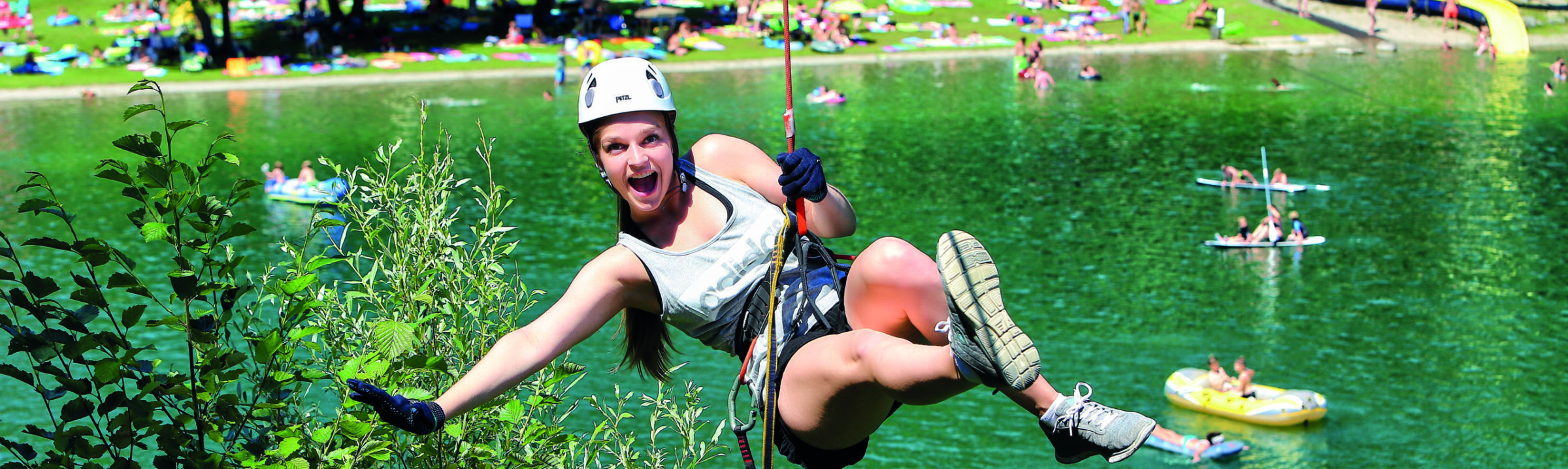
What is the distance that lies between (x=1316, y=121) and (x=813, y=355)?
4143 cm

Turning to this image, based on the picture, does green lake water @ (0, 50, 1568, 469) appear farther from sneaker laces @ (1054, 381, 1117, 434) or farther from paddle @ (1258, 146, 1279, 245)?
sneaker laces @ (1054, 381, 1117, 434)

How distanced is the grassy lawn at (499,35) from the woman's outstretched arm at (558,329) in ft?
156

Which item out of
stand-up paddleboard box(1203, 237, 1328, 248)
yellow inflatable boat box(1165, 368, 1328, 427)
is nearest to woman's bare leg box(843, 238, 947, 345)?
yellow inflatable boat box(1165, 368, 1328, 427)

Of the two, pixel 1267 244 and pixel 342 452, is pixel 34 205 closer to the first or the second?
pixel 342 452

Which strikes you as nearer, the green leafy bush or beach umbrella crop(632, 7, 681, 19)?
the green leafy bush

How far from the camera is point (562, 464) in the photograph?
5.45 meters

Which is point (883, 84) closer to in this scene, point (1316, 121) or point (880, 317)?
point (1316, 121)

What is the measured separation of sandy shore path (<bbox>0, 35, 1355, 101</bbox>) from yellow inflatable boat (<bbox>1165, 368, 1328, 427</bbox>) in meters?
32.0

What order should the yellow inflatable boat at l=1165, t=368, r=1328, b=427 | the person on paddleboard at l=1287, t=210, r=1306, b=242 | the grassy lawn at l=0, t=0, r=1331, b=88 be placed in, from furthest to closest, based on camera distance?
1. the grassy lawn at l=0, t=0, r=1331, b=88
2. the person on paddleboard at l=1287, t=210, r=1306, b=242
3. the yellow inflatable boat at l=1165, t=368, r=1328, b=427

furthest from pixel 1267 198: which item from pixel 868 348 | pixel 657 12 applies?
pixel 868 348

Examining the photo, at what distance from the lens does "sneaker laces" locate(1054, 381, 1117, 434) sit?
4.48 meters

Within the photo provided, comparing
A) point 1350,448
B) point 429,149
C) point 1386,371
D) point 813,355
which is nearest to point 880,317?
point 813,355

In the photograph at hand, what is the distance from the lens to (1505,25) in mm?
56188

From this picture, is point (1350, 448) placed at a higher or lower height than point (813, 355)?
lower
